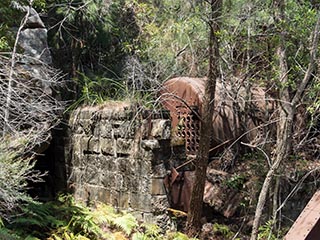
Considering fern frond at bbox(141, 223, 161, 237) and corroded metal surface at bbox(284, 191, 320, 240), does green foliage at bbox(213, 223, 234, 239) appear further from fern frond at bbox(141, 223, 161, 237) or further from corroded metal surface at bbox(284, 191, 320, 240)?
corroded metal surface at bbox(284, 191, 320, 240)

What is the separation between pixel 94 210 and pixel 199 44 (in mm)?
3424

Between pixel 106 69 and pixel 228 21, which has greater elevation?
pixel 228 21

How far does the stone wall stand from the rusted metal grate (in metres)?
1.34

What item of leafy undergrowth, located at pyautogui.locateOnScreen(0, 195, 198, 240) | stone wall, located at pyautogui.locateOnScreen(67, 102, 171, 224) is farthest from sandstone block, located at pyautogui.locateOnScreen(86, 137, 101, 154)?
leafy undergrowth, located at pyautogui.locateOnScreen(0, 195, 198, 240)

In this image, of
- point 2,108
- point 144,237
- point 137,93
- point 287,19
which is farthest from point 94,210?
point 287,19

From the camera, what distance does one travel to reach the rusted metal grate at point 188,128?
7.48m

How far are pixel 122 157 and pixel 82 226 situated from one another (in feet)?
3.70

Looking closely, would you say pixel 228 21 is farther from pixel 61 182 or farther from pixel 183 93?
pixel 61 182

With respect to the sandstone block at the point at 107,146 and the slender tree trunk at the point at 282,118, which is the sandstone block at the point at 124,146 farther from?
the slender tree trunk at the point at 282,118

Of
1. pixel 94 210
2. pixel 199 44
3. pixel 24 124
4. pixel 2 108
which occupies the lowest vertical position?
pixel 94 210

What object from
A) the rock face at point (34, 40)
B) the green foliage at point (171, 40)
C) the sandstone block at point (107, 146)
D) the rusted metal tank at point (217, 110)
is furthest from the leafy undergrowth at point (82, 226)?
the green foliage at point (171, 40)

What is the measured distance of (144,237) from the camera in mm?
5660

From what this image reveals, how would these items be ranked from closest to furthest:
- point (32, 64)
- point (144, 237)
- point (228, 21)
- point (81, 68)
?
1. point (144, 237)
2. point (228, 21)
3. point (32, 64)
4. point (81, 68)

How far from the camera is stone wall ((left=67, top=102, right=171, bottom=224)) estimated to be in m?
5.98
